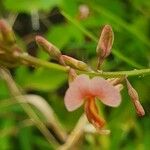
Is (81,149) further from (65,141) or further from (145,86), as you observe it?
(145,86)

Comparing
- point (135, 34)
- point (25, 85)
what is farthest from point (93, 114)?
point (25, 85)

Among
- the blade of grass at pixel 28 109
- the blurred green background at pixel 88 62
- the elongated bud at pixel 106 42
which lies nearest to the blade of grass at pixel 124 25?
the blurred green background at pixel 88 62

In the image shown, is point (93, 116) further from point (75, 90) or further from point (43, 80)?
point (43, 80)

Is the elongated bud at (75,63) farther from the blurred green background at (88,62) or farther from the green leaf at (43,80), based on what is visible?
the green leaf at (43,80)

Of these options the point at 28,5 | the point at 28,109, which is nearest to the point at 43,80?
the point at 28,109

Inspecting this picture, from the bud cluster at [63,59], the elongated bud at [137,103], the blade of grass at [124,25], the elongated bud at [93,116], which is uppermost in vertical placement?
the bud cluster at [63,59]

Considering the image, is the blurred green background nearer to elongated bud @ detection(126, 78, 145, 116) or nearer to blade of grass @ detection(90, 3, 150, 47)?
blade of grass @ detection(90, 3, 150, 47)

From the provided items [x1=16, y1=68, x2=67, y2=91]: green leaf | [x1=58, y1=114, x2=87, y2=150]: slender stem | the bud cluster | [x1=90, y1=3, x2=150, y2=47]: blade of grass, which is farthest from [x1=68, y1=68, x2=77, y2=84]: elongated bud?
[x1=16, y1=68, x2=67, y2=91]: green leaf
